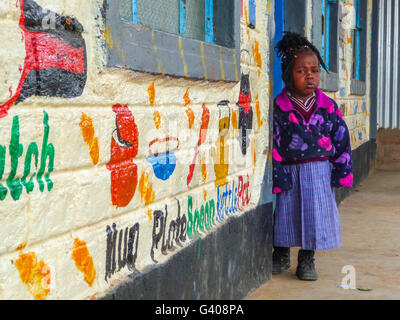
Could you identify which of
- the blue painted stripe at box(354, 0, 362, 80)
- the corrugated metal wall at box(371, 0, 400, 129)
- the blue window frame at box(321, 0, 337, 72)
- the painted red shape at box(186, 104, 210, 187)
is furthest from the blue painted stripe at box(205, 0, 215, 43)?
the corrugated metal wall at box(371, 0, 400, 129)

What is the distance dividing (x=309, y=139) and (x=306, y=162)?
15 centimetres

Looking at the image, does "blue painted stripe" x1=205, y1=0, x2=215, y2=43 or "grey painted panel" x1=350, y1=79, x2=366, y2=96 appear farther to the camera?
"grey painted panel" x1=350, y1=79, x2=366, y2=96

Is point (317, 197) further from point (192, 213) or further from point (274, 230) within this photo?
point (192, 213)

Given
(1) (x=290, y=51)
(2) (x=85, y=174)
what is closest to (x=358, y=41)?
(1) (x=290, y=51)

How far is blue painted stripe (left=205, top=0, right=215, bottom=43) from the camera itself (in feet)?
12.4

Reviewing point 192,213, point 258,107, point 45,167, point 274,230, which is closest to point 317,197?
point 274,230

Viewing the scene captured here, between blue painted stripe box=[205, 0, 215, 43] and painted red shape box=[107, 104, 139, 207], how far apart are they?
1270 mm

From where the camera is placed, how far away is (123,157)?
8.47ft

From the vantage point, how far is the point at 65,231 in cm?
218

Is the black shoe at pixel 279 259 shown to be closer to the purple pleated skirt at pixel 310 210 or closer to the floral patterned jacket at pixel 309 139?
the purple pleated skirt at pixel 310 210

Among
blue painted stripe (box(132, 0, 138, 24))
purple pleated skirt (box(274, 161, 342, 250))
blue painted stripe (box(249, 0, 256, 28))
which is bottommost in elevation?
purple pleated skirt (box(274, 161, 342, 250))

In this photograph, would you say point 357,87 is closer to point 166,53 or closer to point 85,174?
point 166,53

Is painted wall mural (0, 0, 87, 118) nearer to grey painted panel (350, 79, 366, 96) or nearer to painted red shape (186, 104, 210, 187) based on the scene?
painted red shape (186, 104, 210, 187)

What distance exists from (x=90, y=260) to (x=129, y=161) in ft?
1.53
